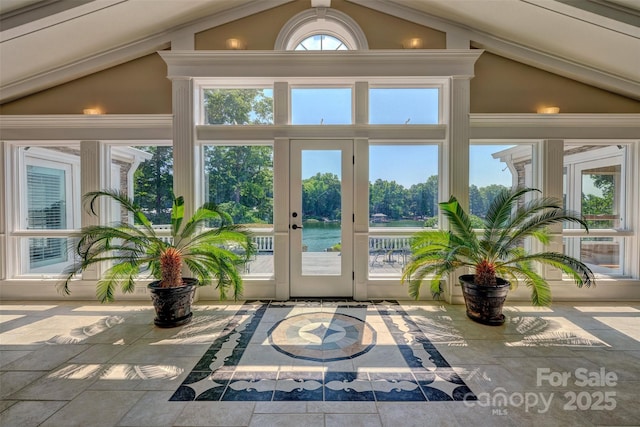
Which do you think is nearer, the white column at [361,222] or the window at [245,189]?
the white column at [361,222]

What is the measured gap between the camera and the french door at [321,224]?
13.6 ft

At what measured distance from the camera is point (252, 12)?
4020 millimetres

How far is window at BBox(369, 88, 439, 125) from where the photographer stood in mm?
4188

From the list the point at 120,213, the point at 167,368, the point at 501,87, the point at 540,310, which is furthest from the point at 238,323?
the point at 501,87

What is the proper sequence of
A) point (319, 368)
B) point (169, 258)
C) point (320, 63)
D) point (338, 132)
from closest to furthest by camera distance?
point (319, 368) → point (169, 258) → point (320, 63) → point (338, 132)

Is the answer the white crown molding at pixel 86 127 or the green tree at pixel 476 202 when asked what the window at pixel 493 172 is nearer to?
the green tree at pixel 476 202

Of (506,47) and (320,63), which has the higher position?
(506,47)

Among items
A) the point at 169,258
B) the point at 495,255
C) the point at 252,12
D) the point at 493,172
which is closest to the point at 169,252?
the point at 169,258

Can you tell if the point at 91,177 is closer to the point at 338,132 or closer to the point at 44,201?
the point at 44,201

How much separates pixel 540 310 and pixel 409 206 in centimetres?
212

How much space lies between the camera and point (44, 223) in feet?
14.4

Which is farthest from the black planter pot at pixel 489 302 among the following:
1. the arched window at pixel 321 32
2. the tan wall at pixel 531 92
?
the arched window at pixel 321 32

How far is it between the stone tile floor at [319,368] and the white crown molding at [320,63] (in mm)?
3199

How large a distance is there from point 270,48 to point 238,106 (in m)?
0.91
